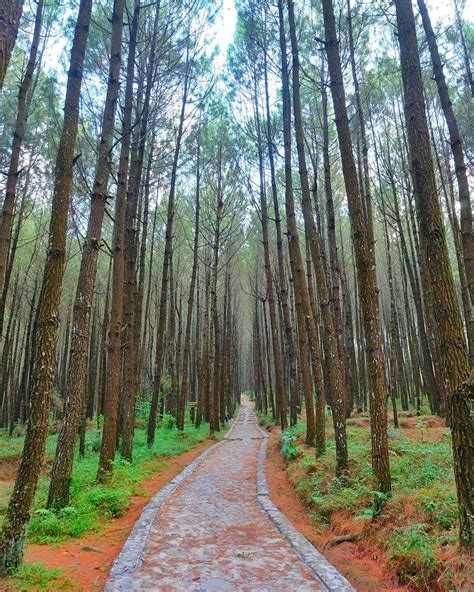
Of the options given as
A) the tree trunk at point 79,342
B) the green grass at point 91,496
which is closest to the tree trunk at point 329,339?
the green grass at point 91,496

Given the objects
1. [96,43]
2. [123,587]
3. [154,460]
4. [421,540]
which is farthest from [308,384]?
[96,43]

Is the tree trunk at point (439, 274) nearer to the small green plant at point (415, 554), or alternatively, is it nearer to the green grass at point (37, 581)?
the small green plant at point (415, 554)

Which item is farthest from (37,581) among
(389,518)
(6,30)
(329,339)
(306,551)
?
(329,339)

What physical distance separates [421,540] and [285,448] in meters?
6.19

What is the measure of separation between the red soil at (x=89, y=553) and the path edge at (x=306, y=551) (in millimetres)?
1773

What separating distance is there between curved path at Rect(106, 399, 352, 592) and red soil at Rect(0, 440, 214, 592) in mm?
167

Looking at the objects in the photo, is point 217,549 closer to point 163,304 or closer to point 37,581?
point 37,581

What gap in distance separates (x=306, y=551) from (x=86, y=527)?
2.69 m

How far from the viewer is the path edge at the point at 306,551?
130 inches

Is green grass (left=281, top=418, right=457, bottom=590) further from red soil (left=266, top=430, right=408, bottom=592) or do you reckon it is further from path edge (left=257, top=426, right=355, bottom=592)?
path edge (left=257, top=426, right=355, bottom=592)

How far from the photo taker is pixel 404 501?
4648 mm

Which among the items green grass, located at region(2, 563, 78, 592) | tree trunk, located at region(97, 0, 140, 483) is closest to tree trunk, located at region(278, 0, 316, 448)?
tree trunk, located at region(97, 0, 140, 483)

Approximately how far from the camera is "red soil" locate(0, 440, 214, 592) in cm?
347

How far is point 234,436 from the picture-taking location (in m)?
15.5
